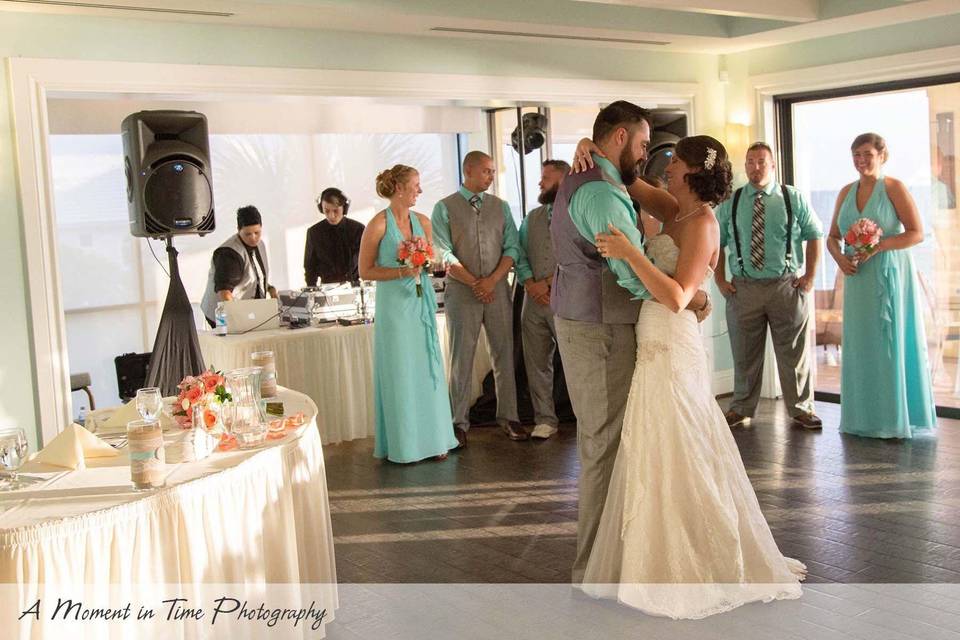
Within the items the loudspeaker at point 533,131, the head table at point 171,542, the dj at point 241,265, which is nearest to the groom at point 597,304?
the head table at point 171,542

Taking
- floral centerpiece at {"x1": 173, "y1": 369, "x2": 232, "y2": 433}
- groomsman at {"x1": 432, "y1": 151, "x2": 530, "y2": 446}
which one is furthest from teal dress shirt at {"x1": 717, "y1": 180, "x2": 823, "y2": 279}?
floral centerpiece at {"x1": 173, "y1": 369, "x2": 232, "y2": 433}

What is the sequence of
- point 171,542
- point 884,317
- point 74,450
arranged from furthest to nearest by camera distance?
point 884,317 < point 74,450 < point 171,542

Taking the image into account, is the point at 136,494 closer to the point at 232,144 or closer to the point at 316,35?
the point at 316,35

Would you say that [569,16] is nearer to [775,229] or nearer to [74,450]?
[775,229]

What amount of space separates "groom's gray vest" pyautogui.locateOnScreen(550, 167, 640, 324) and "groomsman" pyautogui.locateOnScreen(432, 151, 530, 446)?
2.86m

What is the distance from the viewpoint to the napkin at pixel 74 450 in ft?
10.8

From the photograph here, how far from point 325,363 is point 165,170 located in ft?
5.64

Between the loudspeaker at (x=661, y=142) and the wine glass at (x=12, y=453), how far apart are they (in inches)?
223

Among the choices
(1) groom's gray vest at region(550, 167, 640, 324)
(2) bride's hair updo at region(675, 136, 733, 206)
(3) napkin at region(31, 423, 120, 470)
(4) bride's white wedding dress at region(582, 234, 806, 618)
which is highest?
(2) bride's hair updo at region(675, 136, 733, 206)

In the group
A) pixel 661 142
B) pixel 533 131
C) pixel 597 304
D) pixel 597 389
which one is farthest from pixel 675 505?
pixel 533 131

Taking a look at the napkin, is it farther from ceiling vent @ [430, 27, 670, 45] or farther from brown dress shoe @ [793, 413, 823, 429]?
brown dress shoe @ [793, 413, 823, 429]

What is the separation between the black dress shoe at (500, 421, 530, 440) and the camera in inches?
283

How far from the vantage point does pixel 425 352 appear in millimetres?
6613

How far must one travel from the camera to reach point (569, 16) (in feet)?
22.4
